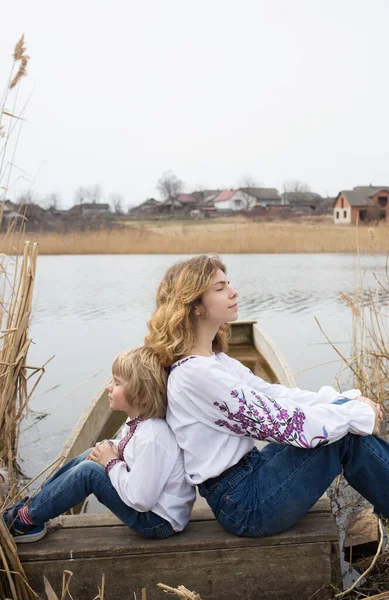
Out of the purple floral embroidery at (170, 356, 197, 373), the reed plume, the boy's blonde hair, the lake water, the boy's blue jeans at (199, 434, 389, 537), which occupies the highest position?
the reed plume

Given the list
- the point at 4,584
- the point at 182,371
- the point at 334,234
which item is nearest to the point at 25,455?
the point at 4,584

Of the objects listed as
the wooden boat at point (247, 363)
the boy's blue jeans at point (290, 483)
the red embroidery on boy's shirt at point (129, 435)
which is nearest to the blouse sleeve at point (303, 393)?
the boy's blue jeans at point (290, 483)

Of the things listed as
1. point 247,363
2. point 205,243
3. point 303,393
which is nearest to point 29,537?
point 303,393

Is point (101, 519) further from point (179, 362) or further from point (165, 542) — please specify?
→ point (179, 362)

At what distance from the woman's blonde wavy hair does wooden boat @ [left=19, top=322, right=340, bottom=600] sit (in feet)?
1.65

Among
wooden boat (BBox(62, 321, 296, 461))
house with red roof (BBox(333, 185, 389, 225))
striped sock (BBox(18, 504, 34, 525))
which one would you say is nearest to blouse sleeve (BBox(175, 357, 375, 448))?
striped sock (BBox(18, 504, 34, 525))

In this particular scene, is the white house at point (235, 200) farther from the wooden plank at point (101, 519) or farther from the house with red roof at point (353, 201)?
the wooden plank at point (101, 519)

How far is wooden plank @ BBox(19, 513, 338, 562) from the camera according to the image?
1.76 meters

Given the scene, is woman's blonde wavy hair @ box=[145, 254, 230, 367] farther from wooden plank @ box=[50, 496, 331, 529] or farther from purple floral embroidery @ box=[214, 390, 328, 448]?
wooden plank @ box=[50, 496, 331, 529]

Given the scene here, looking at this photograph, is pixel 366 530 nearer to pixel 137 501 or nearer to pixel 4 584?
pixel 137 501

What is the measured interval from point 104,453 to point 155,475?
0.21 m

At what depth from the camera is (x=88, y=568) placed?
177 cm

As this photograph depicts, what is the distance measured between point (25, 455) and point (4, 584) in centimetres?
236

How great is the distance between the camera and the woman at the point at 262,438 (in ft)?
5.52
